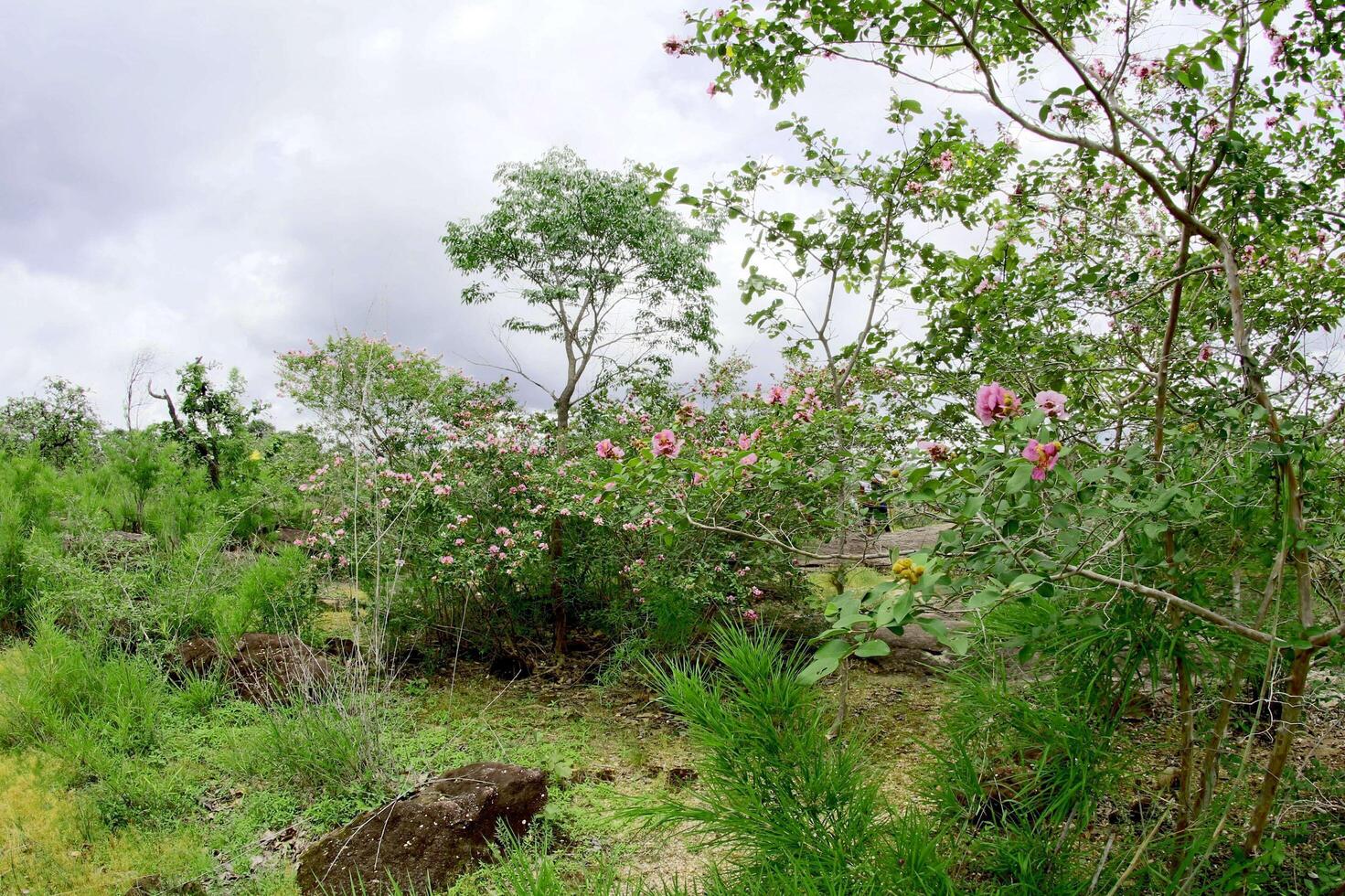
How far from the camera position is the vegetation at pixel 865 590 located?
167cm

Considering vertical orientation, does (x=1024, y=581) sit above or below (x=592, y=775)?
above

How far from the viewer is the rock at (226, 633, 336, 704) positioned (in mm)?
3799

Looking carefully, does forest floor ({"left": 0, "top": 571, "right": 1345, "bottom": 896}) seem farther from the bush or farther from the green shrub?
the bush

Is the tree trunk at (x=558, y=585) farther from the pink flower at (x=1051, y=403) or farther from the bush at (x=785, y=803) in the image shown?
the pink flower at (x=1051, y=403)

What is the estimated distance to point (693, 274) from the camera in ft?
30.2

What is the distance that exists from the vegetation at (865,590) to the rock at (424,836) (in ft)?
0.43

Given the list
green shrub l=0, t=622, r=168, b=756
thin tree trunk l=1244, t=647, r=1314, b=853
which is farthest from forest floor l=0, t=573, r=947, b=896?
thin tree trunk l=1244, t=647, r=1314, b=853

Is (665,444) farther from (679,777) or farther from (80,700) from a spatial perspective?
(80,700)

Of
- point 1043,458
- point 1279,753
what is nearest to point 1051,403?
point 1043,458

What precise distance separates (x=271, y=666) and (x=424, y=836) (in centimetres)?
194

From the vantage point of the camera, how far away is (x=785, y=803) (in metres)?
1.81

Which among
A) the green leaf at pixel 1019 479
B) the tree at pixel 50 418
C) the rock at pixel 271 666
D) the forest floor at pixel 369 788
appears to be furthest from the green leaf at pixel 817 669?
the tree at pixel 50 418

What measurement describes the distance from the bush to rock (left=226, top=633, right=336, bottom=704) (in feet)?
7.98

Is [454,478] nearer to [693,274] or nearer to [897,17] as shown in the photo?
[897,17]
